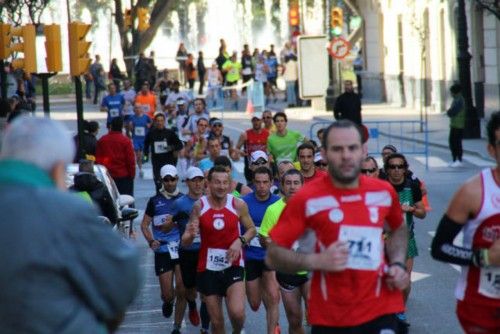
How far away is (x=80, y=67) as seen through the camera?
20922 millimetres

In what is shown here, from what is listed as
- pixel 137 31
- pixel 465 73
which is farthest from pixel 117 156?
pixel 137 31

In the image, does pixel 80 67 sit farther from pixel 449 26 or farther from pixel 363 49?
pixel 363 49

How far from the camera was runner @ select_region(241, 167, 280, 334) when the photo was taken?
11.9 meters

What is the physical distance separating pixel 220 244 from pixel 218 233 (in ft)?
0.30

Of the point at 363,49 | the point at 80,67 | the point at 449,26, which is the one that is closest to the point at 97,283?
the point at 80,67

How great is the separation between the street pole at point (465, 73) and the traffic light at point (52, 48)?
586 inches

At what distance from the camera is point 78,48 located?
20.9m

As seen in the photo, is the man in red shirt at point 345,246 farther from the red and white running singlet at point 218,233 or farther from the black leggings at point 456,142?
the black leggings at point 456,142

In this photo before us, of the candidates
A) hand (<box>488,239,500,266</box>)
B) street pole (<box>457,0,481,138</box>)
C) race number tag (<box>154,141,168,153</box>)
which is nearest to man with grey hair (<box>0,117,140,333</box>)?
hand (<box>488,239,500,266</box>)

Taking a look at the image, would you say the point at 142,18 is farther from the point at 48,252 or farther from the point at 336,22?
the point at 48,252

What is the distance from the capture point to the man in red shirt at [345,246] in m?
6.70

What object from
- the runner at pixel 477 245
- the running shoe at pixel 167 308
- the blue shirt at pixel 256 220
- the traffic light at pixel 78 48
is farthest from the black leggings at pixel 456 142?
the runner at pixel 477 245

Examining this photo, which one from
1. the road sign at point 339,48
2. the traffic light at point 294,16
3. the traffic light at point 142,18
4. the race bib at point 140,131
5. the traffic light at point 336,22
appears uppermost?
the traffic light at point 294,16

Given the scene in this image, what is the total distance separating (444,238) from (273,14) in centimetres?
9395
